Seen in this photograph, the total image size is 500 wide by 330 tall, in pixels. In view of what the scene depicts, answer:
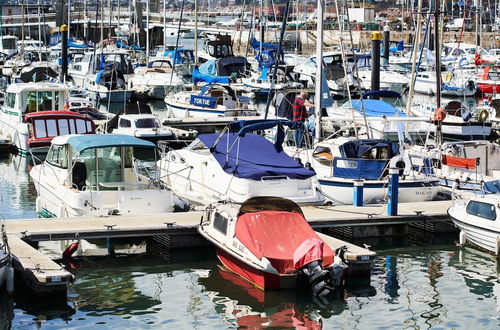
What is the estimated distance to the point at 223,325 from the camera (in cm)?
1756

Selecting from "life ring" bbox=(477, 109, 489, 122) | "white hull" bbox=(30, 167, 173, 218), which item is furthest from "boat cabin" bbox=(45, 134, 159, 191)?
"life ring" bbox=(477, 109, 489, 122)

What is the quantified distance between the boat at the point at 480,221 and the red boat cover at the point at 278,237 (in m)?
3.96

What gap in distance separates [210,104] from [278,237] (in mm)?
25267

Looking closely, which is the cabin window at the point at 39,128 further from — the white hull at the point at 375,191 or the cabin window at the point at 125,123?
the white hull at the point at 375,191

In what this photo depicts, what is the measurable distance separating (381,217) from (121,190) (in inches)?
228

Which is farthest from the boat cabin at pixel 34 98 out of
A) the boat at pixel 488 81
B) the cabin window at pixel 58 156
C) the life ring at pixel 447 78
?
the boat at pixel 488 81

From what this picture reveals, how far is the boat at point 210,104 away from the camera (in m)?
44.1

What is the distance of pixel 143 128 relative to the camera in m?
37.3

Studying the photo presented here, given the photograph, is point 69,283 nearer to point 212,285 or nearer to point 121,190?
point 212,285

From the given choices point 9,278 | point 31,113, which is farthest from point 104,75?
point 9,278

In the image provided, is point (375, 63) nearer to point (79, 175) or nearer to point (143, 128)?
point (143, 128)

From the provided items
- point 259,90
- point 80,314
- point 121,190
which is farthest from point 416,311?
point 259,90

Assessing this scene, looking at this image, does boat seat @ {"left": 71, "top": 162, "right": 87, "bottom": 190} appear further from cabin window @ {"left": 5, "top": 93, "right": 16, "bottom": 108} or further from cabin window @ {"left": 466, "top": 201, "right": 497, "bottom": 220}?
cabin window @ {"left": 5, "top": 93, "right": 16, "bottom": 108}

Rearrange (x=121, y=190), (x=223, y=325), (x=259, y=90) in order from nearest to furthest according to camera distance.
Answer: (x=223, y=325)
(x=121, y=190)
(x=259, y=90)
